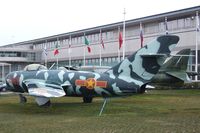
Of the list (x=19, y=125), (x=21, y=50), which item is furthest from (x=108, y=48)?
(x=19, y=125)

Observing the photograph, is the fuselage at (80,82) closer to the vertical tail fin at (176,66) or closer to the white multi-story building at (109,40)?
the vertical tail fin at (176,66)

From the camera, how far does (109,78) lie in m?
23.0

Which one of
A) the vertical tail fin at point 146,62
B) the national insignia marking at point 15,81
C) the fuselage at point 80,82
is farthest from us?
the national insignia marking at point 15,81

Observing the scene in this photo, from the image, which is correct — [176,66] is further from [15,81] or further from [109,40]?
[109,40]

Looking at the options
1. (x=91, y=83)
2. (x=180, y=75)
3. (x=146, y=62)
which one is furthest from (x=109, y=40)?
(x=146, y=62)

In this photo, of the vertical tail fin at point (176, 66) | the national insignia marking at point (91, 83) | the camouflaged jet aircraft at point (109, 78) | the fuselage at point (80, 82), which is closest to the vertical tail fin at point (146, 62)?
the camouflaged jet aircraft at point (109, 78)

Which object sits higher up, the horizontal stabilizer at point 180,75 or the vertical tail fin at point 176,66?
the vertical tail fin at point 176,66

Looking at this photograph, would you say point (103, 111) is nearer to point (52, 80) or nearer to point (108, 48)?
point (52, 80)

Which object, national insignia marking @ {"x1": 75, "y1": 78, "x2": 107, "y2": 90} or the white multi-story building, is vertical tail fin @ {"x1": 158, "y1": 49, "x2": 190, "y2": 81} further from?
the white multi-story building

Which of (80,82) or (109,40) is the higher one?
(109,40)

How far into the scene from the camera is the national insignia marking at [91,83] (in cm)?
2314

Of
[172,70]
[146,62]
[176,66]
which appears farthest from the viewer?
[172,70]

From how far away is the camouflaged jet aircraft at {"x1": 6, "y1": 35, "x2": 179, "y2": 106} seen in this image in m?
21.4

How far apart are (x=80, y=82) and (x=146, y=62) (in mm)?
4482
